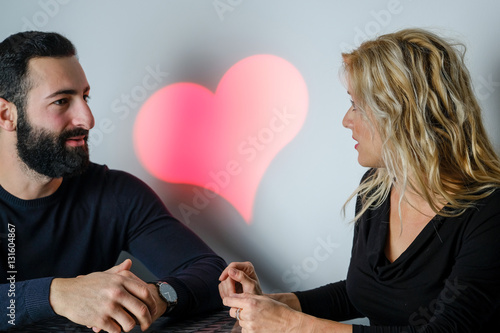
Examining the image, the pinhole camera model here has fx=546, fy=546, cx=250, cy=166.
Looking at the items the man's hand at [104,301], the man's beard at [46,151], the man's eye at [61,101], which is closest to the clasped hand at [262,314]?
the man's hand at [104,301]

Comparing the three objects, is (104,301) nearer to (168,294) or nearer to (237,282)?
(168,294)

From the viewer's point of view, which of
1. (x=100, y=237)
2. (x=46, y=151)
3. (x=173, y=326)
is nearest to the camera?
(x=173, y=326)

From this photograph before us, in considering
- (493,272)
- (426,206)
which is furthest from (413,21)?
(493,272)

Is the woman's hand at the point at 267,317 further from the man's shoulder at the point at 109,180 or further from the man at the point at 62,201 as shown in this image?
the man's shoulder at the point at 109,180

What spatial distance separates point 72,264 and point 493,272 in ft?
3.78

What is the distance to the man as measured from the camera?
1557mm

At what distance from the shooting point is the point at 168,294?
139 centimetres

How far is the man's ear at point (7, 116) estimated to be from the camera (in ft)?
5.21

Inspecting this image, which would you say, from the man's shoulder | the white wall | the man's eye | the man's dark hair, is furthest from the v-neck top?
the man's dark hair

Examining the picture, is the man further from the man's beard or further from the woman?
the woman

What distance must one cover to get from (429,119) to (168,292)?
77 centimetres

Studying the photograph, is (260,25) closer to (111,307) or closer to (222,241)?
(222,241)

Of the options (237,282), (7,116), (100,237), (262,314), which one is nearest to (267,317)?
(262,314)

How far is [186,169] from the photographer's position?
1.88 m
